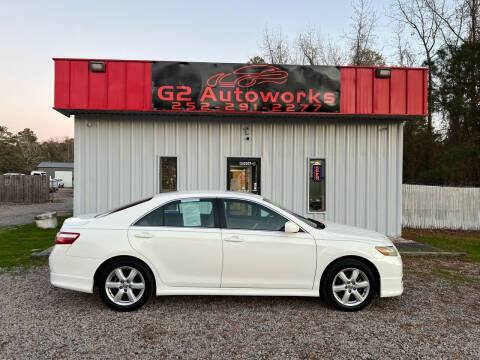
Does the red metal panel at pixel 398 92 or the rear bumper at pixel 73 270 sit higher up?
the red metal panel at pixel 398 92

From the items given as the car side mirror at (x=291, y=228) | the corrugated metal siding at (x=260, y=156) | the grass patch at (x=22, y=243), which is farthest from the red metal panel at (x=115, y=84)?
the car side mirror at (x=291, y=228)

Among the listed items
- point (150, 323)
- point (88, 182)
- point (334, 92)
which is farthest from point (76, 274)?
point (334, 92)

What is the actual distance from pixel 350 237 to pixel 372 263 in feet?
1.44

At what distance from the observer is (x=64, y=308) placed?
4.25 metres

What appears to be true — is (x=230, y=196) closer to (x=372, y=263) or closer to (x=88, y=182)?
(x=372, y=263)

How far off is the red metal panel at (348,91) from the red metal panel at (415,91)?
59.3 inches

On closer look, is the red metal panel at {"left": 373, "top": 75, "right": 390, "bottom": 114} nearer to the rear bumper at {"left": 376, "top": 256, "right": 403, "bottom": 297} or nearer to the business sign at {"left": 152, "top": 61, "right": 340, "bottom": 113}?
the business sign at {"left": 152, "top": 61, "right": 340, "bottom": 113}

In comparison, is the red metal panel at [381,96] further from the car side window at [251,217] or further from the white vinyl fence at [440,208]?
the car side window at [251,217]

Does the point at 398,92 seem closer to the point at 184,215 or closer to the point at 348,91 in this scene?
the point at 348,91

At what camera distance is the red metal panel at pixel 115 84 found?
26.9ft

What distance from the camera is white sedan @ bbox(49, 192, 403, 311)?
4094mm

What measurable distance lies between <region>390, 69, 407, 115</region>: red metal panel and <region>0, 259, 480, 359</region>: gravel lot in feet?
16.8

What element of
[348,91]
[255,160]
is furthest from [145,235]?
[348,91]

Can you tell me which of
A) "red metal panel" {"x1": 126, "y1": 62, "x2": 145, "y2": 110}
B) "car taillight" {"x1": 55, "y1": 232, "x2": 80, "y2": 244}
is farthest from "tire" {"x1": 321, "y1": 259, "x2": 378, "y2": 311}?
"red metal panel" {"x1": 126, "y1": 62, "x2": 145, "y2": 110}
